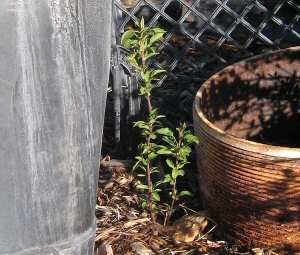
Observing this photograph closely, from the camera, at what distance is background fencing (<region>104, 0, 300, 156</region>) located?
3.79 meters

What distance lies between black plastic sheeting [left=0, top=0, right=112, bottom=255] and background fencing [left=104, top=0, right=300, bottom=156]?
53.3 inches

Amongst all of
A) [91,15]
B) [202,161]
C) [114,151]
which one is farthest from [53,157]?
[114,151]

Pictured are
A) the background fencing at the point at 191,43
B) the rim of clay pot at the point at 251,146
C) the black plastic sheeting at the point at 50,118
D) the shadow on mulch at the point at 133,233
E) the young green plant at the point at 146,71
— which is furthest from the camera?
the background fencing at the point at 191,43

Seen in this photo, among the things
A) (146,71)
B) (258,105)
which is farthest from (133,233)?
(258,105)

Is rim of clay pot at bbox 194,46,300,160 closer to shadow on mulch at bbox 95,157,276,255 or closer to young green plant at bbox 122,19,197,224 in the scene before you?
young green plant at bbox 122,19,197,224

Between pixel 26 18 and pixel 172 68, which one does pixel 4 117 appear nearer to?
pixel 26 18

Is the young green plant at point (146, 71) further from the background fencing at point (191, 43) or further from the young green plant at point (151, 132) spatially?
the background fencing at point (191, 43)

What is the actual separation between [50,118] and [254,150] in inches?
38.9

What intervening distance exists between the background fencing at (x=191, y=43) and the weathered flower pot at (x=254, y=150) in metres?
0.52

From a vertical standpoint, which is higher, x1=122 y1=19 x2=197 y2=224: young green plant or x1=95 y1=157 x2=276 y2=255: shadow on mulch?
x1=122 y1=19 x2=197 y2=224: young green plant

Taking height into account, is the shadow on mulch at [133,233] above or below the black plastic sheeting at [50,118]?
below

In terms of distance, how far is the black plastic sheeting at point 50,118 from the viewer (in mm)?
1986

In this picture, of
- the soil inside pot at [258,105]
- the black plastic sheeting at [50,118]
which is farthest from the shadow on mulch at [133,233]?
the black plastic sheeting at [50,118]

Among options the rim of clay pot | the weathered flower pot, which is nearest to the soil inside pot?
the weathered flower pot
